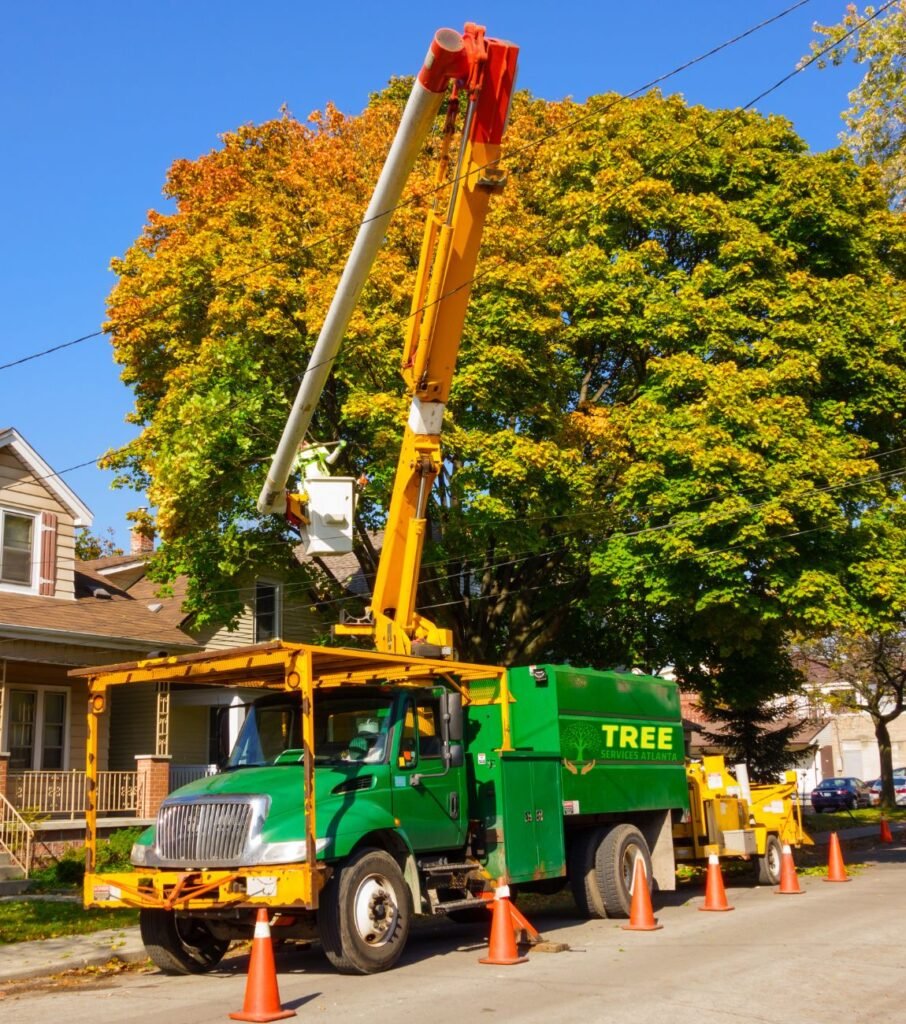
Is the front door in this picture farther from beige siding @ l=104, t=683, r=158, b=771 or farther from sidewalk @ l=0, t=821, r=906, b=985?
beige siding @ l=104, t=683, r=158, b=771

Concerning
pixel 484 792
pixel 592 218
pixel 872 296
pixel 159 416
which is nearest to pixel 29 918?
pixel 484 792

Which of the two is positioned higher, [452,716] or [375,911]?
[452,716]

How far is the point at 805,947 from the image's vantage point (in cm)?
1067

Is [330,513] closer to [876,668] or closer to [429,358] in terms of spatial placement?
[429,358]

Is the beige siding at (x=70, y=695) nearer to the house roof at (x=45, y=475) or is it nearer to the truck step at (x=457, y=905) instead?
the house roof at (x=45, y=475)

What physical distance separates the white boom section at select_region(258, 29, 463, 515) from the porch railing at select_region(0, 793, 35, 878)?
8673mm

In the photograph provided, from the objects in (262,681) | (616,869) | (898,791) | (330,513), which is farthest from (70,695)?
(898,791)

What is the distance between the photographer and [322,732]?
36.5 ft

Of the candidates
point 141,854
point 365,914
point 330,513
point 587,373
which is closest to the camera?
point 365,914

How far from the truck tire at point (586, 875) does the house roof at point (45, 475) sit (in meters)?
14.4

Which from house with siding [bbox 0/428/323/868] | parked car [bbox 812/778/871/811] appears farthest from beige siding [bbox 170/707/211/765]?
parked car [bbox 812/778/871/811]

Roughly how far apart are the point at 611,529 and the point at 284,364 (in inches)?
247

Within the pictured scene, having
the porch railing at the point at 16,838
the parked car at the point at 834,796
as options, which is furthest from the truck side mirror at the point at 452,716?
the parked car at the point at 834,796

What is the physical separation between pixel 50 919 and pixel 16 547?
10.8 metres
